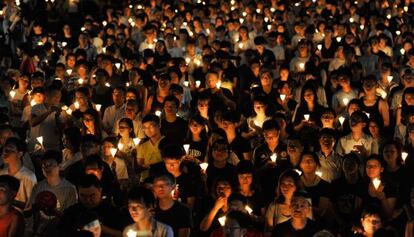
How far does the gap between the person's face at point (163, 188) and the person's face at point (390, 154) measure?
2700 mm

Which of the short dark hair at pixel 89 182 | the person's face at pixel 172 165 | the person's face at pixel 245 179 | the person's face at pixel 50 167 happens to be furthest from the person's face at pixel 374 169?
the person's face at pixel 50 167

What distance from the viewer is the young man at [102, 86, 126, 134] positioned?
10.2 meters

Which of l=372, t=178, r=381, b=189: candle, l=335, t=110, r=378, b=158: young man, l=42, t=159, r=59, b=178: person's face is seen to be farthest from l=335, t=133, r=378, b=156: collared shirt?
l=42, t=159, r=59, b=178: person's face

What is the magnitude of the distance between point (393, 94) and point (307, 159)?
3.58m

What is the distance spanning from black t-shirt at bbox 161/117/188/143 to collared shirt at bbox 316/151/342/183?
71.2 inches

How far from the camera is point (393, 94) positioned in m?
10.9

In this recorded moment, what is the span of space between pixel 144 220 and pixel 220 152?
2417 mm

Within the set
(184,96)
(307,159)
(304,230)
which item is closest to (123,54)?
(184,96)

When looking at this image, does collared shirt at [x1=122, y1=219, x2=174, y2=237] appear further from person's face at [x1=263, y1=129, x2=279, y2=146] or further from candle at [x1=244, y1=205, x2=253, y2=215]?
person's face at [x1=263, y1=129, x2=279, y2=146]

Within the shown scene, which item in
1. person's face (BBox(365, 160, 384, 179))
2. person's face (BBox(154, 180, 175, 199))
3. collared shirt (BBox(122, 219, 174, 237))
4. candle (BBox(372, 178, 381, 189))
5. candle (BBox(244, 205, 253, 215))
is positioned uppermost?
person's face (BBox(365, 160, 384, 179))

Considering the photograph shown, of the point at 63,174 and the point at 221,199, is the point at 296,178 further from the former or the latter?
the point at 63,174

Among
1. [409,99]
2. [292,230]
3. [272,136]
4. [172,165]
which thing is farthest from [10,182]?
[409,99]

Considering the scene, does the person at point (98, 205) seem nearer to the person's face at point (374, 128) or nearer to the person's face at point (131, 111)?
the person's face at point (131, 111)

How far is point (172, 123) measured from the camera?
967cm
